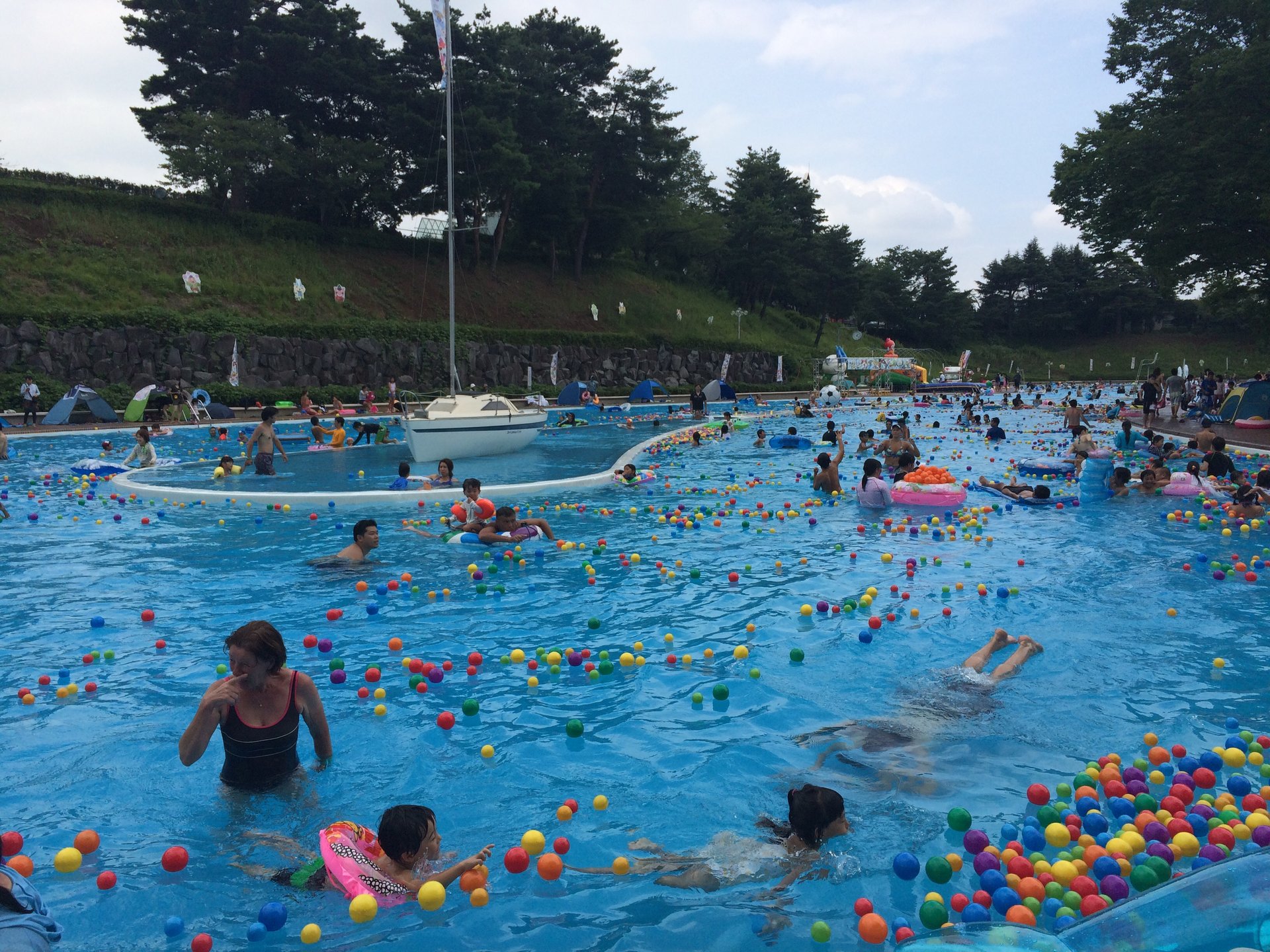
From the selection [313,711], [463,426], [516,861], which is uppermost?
[463,426]

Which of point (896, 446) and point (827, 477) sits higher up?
point (896, 446)

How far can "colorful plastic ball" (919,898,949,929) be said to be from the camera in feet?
13.8

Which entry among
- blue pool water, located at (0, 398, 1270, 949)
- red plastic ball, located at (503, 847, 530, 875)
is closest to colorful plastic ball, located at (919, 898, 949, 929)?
blue pool water, located at (0, 398, 1270, 949)

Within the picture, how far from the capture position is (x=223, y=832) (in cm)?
548

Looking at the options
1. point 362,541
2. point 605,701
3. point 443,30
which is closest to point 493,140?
point 443,30

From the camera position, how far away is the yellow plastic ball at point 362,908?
441 centimetres

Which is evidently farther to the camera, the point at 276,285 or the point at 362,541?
the point at 276,285

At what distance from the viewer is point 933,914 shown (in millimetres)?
4207

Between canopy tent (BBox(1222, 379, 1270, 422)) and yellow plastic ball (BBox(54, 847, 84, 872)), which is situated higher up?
canopy tent (BBox(1222, 379, 1270, 422))

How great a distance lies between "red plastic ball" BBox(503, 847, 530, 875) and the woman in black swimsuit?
1551 mm

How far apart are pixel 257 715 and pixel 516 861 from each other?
1.88 metres

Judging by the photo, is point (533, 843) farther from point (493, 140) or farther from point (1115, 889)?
point (493, 140)

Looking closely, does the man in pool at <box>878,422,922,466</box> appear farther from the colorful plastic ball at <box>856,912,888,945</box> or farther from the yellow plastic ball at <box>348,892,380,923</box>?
the yellow plastic ball at <box>348,892,380,923</box>

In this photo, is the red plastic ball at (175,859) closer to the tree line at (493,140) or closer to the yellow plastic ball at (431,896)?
the yellow plastic ball at (431,896)
